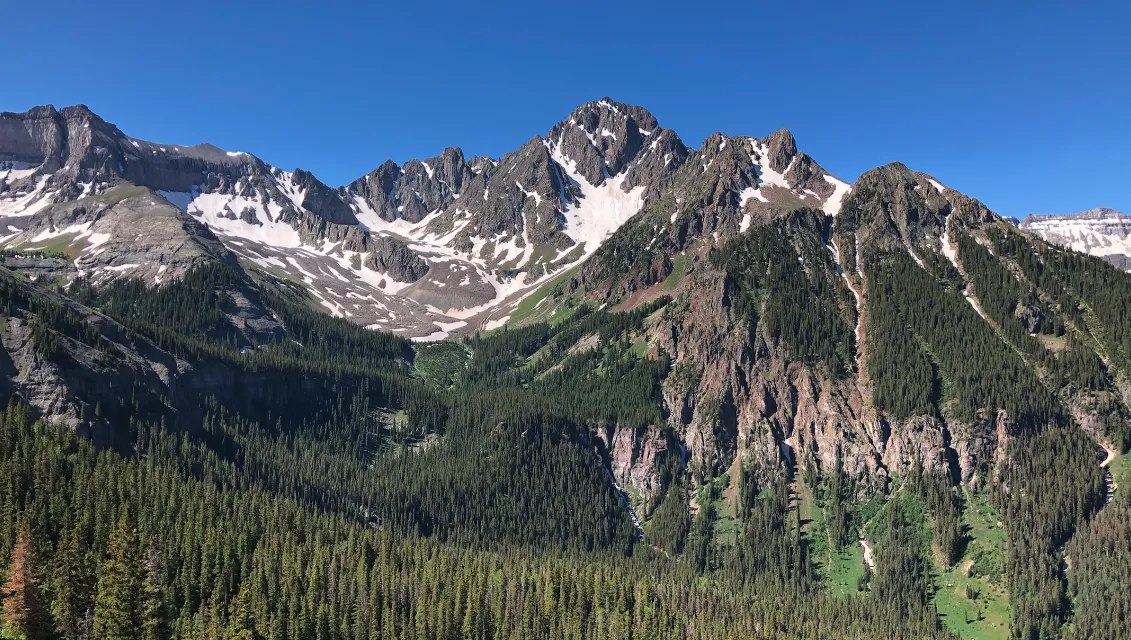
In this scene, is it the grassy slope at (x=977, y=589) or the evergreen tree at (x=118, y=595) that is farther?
the grassy slope at (x=977, y=589)

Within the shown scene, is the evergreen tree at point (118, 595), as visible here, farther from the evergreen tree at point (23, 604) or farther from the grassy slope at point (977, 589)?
the grassy slope at point (977, 589)

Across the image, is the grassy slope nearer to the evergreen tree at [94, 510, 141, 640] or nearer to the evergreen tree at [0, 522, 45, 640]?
the evergreen tree at [94, 510, 141, 640]

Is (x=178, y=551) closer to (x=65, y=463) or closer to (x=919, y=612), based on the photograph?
(x=65, y=463)

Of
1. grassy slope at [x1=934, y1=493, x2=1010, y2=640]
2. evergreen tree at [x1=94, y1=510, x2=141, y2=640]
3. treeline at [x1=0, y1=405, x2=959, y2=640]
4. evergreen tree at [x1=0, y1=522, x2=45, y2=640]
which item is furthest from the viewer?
grassy slope at [x1=934, y1=493, x2=1010, y2=640]

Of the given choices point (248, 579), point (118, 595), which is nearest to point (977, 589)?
point (248, 579)

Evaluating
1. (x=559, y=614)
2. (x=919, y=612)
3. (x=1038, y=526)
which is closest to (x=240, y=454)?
(x=559, y=614)

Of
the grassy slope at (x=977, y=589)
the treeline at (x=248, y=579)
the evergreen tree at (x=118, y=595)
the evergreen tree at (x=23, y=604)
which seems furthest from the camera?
the grassy slope at (x=977, y=589)

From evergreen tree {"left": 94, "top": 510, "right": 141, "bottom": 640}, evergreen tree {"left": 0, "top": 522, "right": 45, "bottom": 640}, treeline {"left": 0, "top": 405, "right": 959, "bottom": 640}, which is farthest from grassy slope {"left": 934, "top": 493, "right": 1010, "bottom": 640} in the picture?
evergreen tree {"left": 0, "top": 522, "right": 45, "bottom": 640}

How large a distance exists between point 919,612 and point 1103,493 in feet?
178

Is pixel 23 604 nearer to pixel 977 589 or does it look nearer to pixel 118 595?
pixel 118 595

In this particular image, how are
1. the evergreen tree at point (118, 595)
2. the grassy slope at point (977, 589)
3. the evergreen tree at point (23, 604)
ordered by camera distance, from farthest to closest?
1. the grassy slope at point (977, 589)
2. the evergreen tree at point (118, 595)
3. the evergreen tree at point (23, 604)

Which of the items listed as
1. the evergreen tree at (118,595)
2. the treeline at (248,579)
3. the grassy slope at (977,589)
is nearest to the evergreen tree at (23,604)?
the treeline at (248,579)

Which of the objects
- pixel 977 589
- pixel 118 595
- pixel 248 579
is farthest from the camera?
pixel 977 589

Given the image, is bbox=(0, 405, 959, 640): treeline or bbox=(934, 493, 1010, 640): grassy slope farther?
bbox=(934, 493, 1010, 640): grassy slope
